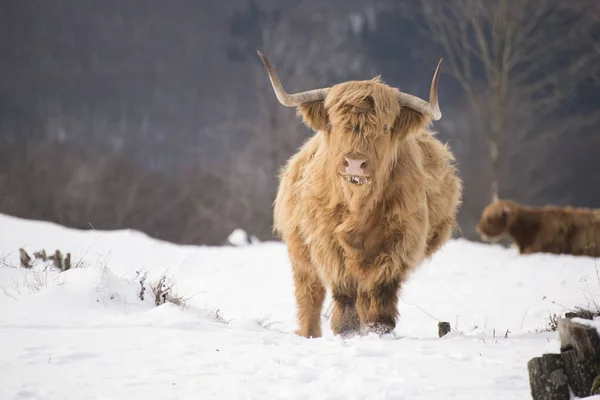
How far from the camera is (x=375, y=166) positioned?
4.56 metres

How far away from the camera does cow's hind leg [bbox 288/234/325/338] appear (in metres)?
5.36

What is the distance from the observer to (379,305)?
4738 millimetres

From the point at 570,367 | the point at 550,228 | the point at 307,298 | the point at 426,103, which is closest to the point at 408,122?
the point at 426,103

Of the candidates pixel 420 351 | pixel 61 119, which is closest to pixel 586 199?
pixel 420 351

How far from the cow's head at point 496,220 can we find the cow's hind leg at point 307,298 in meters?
8.46

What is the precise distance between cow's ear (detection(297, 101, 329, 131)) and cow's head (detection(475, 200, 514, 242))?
29.4 feet

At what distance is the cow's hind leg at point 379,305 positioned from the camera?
467 centimetres

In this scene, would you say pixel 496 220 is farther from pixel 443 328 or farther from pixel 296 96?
pixel 296 96

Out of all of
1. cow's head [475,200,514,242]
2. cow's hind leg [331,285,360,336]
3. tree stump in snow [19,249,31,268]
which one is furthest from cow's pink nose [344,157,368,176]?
cow's head [475,200,514,242]

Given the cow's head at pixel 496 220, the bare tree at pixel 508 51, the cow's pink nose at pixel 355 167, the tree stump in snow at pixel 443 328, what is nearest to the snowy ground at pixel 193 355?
the tree stump in snow at pixel 443 328

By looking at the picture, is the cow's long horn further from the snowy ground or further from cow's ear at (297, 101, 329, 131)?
the snowy ground

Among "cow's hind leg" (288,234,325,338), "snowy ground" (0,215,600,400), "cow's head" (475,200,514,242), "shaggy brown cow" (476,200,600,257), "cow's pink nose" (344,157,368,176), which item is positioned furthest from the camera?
"cow's head" (475,200,514,242)

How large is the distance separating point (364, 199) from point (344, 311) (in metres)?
0.96

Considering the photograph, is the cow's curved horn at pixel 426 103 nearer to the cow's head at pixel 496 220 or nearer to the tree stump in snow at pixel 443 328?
the tree stump in snow at pixel 443 328
